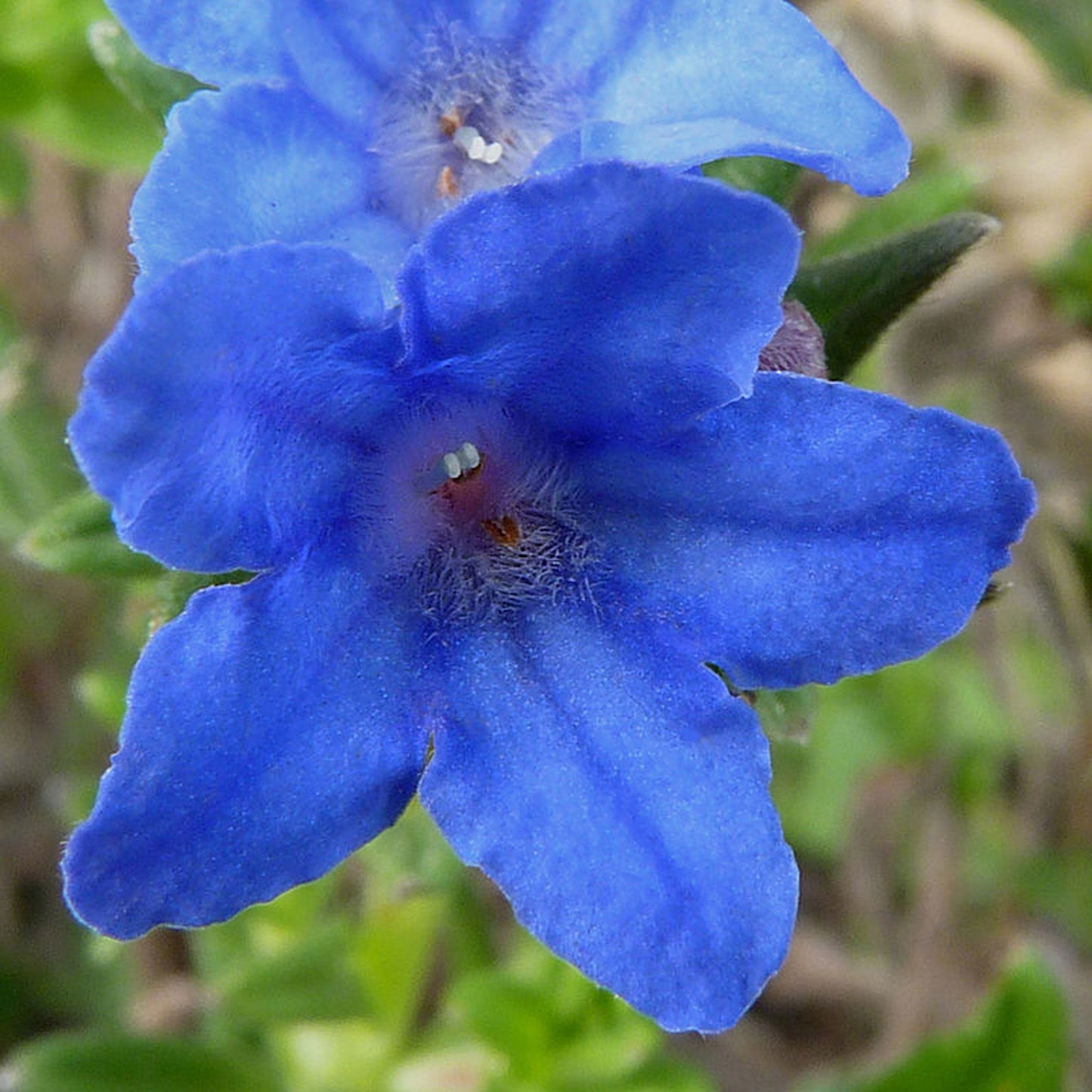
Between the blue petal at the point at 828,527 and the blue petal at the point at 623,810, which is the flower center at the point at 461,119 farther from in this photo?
the blue petal at the point at 623,810

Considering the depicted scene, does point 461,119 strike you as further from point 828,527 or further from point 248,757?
point 248,757

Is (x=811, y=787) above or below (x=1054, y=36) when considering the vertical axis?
below

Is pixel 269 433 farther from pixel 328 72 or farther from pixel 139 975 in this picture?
pixel 139 975

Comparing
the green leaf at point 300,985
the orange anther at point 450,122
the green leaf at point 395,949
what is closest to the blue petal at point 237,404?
the orange anther at point 450,122

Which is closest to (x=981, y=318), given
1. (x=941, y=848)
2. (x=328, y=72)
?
(x=941, y=848)

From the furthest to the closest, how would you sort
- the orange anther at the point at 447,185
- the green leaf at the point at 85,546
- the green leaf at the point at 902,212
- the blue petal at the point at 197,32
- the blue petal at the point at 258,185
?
the green leaf at the point at 902,212 < the green leaf at the point at 85,546 < the orange anther at the point at 447,185 < the blue petal at the point at 197,32 < the blue petal at the point at 258,185

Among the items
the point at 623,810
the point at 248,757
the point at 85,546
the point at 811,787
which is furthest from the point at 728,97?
the point at 811,787
